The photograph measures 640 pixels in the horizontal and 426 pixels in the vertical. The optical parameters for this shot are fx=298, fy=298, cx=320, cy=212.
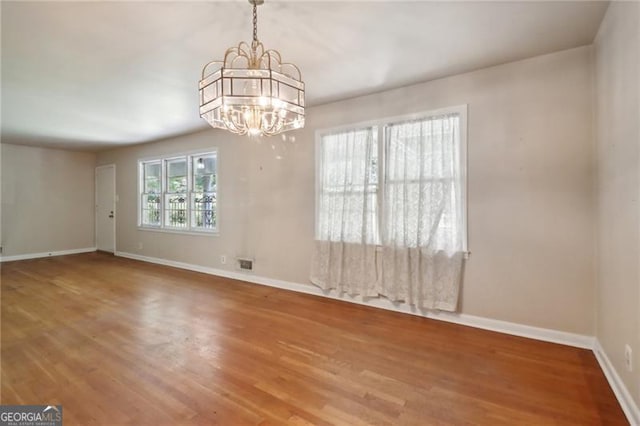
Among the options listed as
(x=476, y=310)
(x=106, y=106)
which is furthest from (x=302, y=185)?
(x=106, y=106)

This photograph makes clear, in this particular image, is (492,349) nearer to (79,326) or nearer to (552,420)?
(552,420)

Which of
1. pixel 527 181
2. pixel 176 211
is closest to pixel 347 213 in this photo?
pixel 527 181

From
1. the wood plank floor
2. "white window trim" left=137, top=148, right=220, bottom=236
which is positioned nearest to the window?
"white window trim" left=137, top=148, right=220, bottom=236

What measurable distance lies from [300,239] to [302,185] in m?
0.74

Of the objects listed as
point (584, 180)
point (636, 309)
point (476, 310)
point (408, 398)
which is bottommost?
point (408, 398)

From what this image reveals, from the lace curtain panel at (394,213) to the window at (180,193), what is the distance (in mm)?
2362

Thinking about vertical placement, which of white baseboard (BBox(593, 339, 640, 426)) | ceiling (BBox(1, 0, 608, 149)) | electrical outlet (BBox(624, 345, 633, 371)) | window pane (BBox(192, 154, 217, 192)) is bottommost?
white baseboard (BBox(593, 339, 640, 426))

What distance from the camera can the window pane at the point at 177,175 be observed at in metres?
5.66

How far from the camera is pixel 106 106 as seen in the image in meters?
3.89

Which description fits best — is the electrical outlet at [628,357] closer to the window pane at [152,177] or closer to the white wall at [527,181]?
the white wall at [527,181]

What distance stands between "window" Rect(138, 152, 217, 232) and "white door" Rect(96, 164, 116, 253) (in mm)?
1119

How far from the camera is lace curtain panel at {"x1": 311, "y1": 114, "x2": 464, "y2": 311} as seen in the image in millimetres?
3014

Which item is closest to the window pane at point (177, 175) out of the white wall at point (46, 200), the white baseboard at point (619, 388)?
the white wall at point (46, 200)

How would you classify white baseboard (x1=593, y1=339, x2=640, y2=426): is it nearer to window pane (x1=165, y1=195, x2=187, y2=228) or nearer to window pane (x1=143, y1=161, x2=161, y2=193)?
window pane (x1=165, y1=195, x2=187, y2=228)
